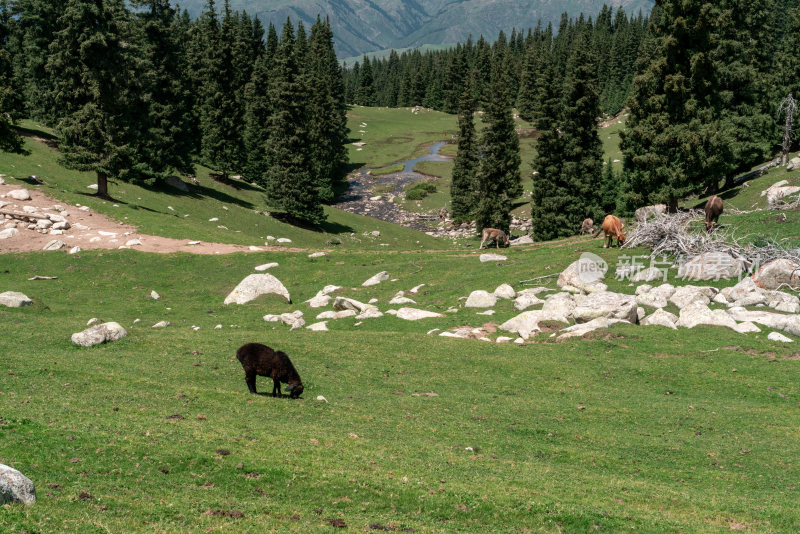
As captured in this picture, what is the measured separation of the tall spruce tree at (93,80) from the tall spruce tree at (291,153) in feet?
58.5

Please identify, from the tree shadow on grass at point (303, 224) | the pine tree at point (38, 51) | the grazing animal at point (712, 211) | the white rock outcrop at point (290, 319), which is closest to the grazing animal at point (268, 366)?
the white rock outcrop at point (290, 319)

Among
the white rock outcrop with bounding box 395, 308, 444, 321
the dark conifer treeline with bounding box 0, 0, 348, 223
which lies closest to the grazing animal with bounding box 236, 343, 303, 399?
the white rock outcrop with bounding box 395, 308, 444, 321

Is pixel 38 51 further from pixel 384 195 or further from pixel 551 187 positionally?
pixel 551 187

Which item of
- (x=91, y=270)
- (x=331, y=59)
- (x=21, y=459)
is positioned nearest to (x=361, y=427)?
(x=21, y=459)

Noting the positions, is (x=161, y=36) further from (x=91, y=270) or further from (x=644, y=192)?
(x=644, y=192)

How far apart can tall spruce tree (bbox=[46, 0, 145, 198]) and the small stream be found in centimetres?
4863

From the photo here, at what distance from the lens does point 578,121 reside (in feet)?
198

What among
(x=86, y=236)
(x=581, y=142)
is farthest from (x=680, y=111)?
(x=86, y=236)

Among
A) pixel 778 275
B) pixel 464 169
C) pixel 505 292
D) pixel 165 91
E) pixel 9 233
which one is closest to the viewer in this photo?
pixel 778 275

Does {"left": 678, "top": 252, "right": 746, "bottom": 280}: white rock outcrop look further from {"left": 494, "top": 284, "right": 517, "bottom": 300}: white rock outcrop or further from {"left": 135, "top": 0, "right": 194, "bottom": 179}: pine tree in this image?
{"left": 135, "top": 0, "right": 194, "bottom": 179}: pine tree

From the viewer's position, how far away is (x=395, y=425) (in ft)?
52.1

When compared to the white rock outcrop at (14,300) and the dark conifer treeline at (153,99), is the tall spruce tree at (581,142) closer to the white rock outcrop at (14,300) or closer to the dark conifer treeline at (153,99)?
the dark conifer treeline at (153,99)

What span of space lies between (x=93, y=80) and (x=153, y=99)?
15951 mm

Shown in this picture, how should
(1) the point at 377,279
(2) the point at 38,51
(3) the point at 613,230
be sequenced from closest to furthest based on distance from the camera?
(3) the point at 613,230 → (1) the point at 377,279 → (2) the point at 38,51
